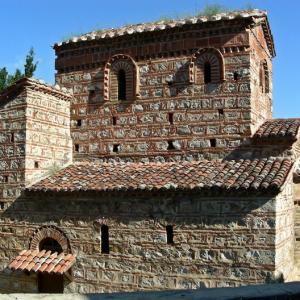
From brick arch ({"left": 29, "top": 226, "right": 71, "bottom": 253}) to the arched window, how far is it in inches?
3.9

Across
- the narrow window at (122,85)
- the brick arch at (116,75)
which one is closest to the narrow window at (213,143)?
the brick arch at (116,75)

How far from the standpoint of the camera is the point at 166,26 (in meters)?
11.8

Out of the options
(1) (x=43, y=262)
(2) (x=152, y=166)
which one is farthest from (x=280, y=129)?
(1) (x=43, y=262)

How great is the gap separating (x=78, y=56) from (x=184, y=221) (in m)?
5.83

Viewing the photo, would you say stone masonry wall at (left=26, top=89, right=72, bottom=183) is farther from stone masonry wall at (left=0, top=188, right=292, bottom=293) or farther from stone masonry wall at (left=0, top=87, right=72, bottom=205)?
stone masonry wall at (left=0, top=188, right=292, bottom=293)

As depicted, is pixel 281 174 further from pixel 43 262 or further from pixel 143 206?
pixel 43 262

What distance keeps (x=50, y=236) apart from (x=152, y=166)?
2.93 m

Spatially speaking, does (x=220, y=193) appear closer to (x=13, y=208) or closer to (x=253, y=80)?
(x=253, y=80)

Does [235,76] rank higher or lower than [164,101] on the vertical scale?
higher

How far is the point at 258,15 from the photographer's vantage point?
37.3 feet

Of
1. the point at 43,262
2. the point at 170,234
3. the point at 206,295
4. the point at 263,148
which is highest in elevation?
the point at 263,148

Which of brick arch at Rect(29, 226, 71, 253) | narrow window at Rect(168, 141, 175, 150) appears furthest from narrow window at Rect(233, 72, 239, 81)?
brick arch at Rect(29, 226, 71, 253)

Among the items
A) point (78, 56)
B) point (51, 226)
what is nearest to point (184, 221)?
point (51, 226)

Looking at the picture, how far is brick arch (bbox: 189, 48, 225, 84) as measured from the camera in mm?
11422
